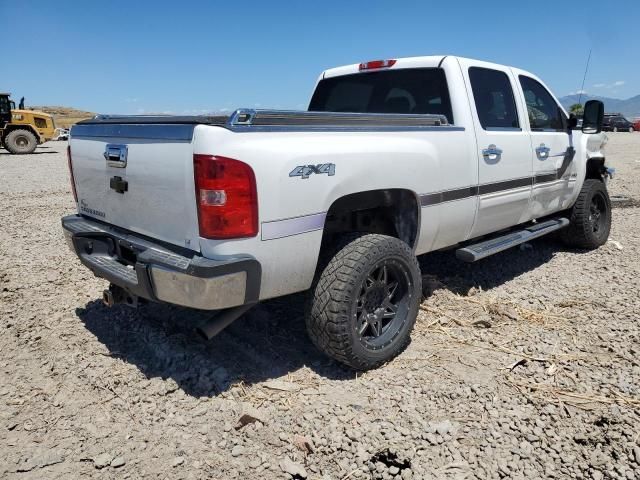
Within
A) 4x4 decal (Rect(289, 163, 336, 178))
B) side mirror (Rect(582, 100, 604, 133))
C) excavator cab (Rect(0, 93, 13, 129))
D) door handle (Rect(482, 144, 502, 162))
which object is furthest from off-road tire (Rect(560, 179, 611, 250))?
excavator cab (Rect(0, 93, 13, 129))

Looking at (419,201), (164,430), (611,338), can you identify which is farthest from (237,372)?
(611,338)

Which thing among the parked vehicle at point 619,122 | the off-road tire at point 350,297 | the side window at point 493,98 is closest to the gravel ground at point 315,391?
the off-road tire at point 350,297

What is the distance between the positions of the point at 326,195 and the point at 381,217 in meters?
0.94

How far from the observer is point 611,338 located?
3.70 m

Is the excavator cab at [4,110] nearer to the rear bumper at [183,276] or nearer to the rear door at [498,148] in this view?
the rear bumper at [183,276]

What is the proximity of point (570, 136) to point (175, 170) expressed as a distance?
4375mm

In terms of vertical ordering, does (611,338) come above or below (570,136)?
below

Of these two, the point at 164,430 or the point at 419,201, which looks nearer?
the point at 164,430

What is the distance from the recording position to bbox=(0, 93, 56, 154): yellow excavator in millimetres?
20203

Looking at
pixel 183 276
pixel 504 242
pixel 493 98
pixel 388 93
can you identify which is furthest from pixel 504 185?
pixel 183 276

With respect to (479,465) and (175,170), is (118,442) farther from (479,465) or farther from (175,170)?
(479,465)

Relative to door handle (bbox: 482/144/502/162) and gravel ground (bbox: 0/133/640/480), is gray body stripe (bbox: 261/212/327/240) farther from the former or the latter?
door handle (bbox: 482/144/502/162)

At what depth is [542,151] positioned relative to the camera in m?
4.80

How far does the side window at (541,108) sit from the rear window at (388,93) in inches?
47.7
